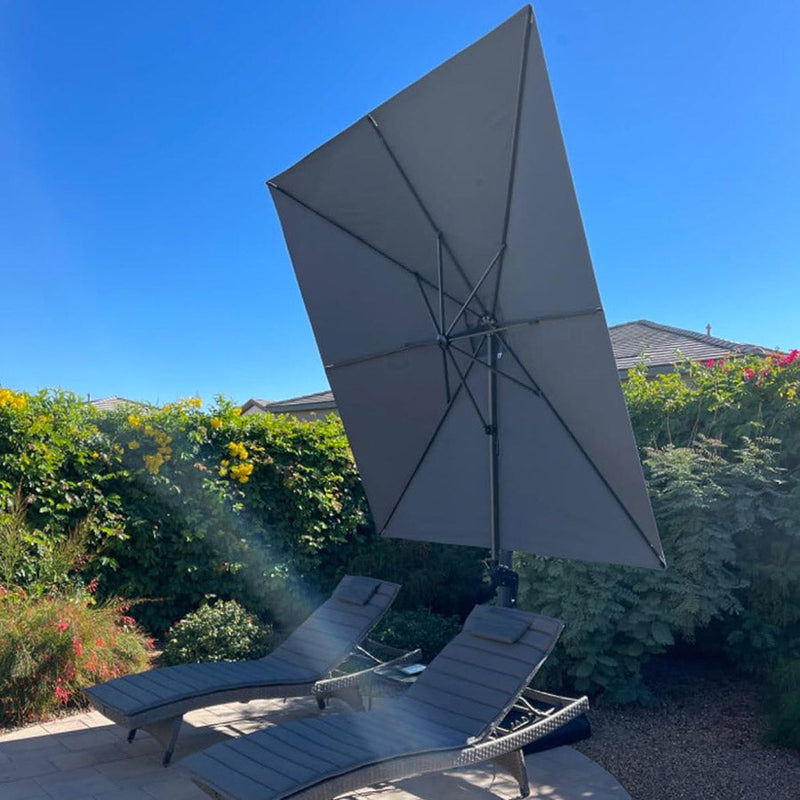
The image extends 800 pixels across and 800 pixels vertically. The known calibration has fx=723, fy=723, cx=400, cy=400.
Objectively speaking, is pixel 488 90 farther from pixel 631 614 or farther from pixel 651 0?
pixel 651 0

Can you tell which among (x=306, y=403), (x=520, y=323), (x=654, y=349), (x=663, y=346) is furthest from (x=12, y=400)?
(x=663, y=346)

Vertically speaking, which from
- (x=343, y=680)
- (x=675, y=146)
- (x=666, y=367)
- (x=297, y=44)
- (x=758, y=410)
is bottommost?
(x=343, y=680)

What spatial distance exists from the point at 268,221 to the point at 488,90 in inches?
107

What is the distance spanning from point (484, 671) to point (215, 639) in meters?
2.98

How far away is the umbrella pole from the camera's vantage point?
16.6ft

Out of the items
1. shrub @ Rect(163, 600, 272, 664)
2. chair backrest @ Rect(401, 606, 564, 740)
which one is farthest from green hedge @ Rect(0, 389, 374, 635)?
chair backrest @ Rect(401, 606, 564, 740)

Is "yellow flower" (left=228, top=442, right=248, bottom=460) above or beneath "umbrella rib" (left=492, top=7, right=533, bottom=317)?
beneath

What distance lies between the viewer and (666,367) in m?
11.2

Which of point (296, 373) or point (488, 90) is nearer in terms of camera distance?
point (488, 90)

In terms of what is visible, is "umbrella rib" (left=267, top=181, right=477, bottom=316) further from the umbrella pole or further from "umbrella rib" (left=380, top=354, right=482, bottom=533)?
"umbrella rib" (left=380, top=354, right=482, bottom=533)

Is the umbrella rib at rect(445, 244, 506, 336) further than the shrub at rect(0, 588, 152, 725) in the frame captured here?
No

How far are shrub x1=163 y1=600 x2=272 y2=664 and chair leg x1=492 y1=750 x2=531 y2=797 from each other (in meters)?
3.07

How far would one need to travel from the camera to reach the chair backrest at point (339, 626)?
541cm

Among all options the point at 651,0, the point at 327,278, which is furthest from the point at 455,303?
the point at 651,0
